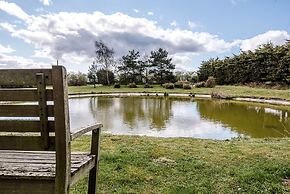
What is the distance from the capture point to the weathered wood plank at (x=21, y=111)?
201 cm

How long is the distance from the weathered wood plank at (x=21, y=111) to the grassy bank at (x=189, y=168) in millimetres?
1531

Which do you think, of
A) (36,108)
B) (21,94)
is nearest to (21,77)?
(21,94)

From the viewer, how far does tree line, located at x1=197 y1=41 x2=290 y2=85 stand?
34188 millimetres

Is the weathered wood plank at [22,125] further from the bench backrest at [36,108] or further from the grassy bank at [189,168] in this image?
A: the grassy bank at [189,168]

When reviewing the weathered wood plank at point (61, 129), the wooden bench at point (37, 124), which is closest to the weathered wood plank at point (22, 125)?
the wooden bench at point (37, 124)

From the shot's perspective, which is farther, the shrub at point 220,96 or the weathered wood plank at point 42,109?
the shrub at point 220,96

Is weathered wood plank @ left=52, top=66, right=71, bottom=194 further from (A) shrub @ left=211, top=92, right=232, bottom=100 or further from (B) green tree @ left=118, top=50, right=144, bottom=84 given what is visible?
(B) green tree @ left=118, top=50, right=144, bottom=84

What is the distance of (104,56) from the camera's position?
160ft

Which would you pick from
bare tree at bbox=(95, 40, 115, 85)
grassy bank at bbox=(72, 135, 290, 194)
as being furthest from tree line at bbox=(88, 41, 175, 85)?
grassy bank at bbox=(72, 135, 290, 194)

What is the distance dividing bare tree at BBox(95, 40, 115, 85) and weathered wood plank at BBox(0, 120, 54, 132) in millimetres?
45941

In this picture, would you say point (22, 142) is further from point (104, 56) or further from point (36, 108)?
point (104, 56)

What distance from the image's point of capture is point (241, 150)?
5.20 m

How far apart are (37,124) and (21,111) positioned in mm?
126

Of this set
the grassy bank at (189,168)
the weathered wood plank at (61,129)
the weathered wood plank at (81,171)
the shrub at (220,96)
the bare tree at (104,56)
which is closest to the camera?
the weathered wood plank at (61,129)
